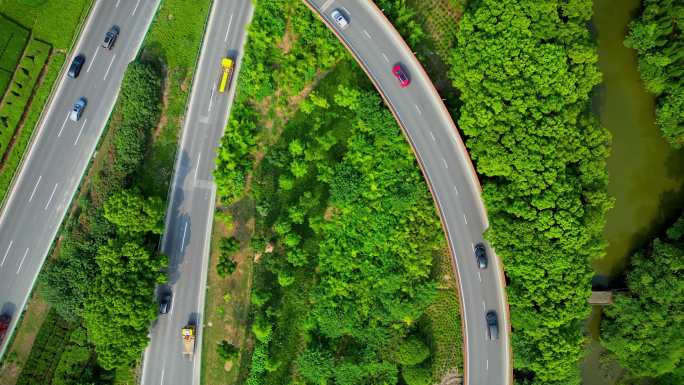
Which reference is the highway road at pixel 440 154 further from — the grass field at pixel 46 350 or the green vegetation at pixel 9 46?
the grass field at pixel 46 350

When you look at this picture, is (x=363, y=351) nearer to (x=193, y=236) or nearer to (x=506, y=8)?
(x=193, y=236)

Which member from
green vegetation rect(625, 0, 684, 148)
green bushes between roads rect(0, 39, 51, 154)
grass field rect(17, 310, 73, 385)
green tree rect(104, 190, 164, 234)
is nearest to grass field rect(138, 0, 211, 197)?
green tree rect(104, 190, 164, 234)

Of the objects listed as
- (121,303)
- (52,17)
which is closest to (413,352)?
(121,303)

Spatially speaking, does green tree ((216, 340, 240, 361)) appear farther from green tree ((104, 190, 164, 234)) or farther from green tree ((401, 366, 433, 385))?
green tree ((401, 366, 433, 385))

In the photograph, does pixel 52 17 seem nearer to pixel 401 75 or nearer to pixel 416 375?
pixel 401 75

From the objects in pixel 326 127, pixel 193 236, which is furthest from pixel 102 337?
pixel 326 127

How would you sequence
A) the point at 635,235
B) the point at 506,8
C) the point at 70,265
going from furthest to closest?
the point at 635,235 < the point at 70,265 < the point at 506,8

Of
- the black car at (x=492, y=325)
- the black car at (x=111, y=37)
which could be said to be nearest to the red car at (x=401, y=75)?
the black car at (x=492, y=325)
